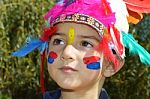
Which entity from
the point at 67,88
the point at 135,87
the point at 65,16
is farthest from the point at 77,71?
the point at 135,87

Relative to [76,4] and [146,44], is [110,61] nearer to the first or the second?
[76,4]

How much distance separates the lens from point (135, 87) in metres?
5.10

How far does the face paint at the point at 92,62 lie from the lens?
2186 millimetres

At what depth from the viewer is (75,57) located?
2.16m

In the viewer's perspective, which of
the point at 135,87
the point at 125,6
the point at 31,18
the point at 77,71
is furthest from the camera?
the point at 135,87

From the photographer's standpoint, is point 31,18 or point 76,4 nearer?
point 76,4

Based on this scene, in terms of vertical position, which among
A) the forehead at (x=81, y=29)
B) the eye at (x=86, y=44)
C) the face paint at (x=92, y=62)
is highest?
the forehead at (x=81, y=29)

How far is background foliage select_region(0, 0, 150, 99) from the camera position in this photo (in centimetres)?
474

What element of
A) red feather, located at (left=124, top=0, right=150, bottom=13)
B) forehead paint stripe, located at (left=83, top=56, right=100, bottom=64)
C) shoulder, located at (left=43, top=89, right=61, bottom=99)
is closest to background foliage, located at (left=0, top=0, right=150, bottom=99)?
shoulder, located at (left=43, top=89, right=61, bottom=99)

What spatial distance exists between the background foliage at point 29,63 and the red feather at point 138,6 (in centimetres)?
236

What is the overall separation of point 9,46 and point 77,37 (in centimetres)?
269

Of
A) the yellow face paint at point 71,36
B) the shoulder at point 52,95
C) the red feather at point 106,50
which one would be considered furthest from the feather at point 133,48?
the shoulder at point 52,95

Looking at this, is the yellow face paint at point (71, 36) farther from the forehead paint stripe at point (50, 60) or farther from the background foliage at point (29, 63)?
the background foliage at point (29, 63)

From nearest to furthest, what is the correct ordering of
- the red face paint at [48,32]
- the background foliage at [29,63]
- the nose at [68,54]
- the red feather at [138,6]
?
the nose at [68,54] → the red face paint at [48,32] → the red feather at [138,6] → the background foliage at [29,63]
